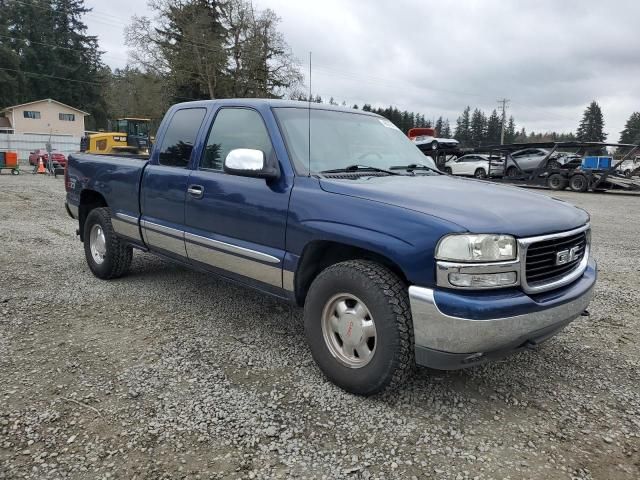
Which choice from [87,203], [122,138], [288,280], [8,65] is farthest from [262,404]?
[8,65]

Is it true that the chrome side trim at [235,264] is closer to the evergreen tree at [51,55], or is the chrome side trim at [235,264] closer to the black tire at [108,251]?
the black tire at [108,251]

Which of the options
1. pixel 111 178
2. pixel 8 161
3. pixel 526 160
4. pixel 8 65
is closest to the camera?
pixel 111 178

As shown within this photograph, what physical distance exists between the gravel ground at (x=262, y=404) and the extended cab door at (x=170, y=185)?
0.66 metres

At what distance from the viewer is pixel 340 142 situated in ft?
12.2

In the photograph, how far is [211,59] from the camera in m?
41.5

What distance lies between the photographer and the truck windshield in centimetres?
346

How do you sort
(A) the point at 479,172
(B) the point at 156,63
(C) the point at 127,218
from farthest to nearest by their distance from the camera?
(B) the point at 156,63 < (A) the point at 479,172 < (C) the point at 127,218

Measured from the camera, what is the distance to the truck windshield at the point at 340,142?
136 inches

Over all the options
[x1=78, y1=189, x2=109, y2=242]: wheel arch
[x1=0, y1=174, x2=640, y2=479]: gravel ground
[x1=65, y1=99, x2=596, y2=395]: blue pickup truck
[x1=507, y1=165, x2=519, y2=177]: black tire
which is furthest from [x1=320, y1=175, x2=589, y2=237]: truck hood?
[x1=507, y1=165, x2=519, y2=177]: black tire

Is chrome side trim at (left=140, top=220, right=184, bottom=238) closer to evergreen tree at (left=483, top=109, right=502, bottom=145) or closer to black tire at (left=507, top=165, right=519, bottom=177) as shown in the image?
black tire at (left=507, top=165, right=519, bottom=177)

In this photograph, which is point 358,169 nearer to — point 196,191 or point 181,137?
point 196,191

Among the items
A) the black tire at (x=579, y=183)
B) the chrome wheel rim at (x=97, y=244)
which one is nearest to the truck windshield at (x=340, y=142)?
the chrome wheel rim at (x=97, y=244)

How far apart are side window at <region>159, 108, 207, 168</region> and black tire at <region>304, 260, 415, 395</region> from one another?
1913 mm

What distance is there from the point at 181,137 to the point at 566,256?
3237mm
